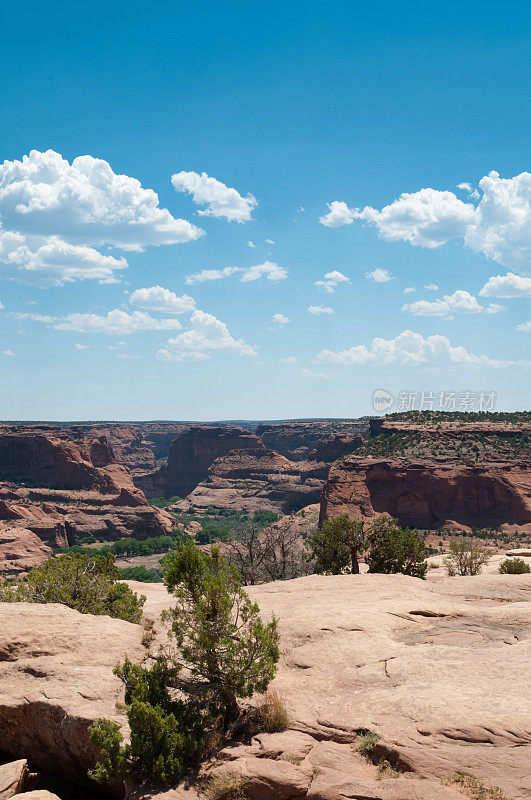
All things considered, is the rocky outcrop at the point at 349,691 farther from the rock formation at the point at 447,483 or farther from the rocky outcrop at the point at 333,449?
the rocky outcrop at the point at 333,449

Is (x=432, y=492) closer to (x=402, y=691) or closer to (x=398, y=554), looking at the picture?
(x=398, y=554)

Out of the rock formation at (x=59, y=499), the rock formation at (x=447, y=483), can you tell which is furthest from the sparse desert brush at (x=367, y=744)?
the rock formation at (x=59, y=499)

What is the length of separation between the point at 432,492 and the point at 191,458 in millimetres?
106253

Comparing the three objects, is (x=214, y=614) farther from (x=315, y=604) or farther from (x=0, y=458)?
(x=0, y=458)

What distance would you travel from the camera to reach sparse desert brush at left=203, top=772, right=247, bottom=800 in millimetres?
8148

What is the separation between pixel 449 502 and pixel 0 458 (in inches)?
3761

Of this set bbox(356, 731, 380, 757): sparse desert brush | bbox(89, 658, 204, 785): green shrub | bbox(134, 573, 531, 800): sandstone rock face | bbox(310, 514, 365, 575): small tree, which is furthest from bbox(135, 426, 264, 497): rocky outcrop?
bbox(356, 731, 380, 757): sparse desert brush

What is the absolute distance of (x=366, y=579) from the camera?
18594mm

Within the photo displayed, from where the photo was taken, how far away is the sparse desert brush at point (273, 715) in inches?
371

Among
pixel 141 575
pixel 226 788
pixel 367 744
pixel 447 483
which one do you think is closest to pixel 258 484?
pixel 447 483

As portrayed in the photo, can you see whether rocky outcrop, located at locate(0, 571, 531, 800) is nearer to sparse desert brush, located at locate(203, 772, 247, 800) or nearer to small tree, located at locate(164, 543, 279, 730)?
sparse desert brush, located at locate(203, 772, 247, 800)

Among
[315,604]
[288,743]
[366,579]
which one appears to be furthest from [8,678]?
[366,579]

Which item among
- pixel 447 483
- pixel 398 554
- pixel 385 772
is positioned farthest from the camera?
pixel 447 483

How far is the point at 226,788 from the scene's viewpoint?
8.23m
